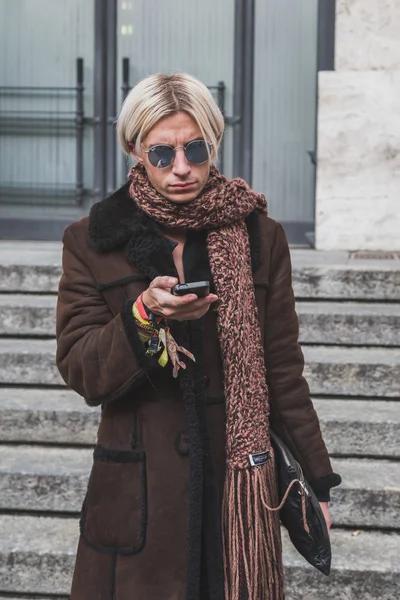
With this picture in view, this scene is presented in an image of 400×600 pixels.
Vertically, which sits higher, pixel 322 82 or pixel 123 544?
pixel 322 82

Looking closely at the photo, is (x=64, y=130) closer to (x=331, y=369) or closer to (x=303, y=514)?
(x=331, y=369)

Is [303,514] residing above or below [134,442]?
below

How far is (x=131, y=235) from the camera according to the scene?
8.15 ft

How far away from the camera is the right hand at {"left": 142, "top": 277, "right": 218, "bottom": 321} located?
210 cm

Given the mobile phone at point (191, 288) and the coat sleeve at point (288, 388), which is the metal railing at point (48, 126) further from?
the mobile phone at point (191, 288)

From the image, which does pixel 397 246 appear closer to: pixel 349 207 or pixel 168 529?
pixel 349 207

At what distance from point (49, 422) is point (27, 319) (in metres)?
0.90

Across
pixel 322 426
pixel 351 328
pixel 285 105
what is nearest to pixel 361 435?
pixel 322 426

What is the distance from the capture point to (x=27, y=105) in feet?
26.2

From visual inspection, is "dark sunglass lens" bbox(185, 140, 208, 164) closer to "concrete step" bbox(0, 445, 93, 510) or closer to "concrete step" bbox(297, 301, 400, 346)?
"concrete step" bbox(0, 445, 93, 510)

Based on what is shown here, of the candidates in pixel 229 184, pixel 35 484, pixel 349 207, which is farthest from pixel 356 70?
pixel 229 184

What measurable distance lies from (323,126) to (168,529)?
4.68 metres

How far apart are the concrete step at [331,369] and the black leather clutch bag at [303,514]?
2.39m

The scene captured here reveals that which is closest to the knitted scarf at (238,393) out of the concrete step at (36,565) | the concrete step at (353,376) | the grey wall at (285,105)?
the concrete step at (36,565)
